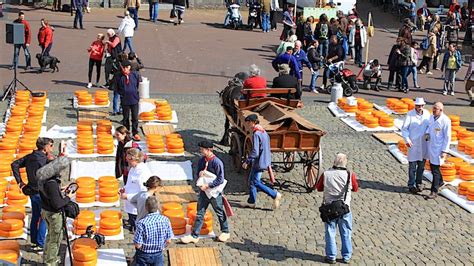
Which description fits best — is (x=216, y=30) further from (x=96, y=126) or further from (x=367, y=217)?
(x=367, y=217)

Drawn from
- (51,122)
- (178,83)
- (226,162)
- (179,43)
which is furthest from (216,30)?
(226,162)

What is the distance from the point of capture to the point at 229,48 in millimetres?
30734

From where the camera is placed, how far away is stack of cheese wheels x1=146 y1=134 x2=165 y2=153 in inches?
643

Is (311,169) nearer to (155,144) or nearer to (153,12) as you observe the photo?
(155,144)

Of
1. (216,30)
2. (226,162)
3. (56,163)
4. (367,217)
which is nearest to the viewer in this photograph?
(56,163)

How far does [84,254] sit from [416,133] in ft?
21.8

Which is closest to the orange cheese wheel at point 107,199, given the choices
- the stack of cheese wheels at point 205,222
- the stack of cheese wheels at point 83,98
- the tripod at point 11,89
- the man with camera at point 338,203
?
the stack of cheese wheels at point 205,222

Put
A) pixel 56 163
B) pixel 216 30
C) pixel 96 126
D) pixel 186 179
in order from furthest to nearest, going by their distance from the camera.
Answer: pixel 216 30 < pixel 96 126 < pixel 186 179 < pixel 56 163

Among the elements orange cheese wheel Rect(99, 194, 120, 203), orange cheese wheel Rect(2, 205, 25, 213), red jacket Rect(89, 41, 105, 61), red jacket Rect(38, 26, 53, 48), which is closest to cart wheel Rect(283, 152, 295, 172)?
orange cheese wheel Rect(99, 194, 120, 203)

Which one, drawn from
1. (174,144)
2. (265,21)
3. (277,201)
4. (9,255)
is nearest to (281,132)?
(277,201)

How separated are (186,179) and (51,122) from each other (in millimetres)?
5081

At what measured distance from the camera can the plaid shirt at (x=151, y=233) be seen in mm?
9492

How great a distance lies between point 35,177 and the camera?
1091 cm

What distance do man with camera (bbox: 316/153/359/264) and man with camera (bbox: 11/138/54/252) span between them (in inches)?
151
